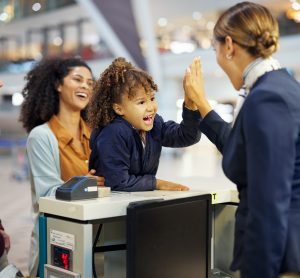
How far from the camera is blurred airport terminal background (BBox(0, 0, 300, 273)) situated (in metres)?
16.0

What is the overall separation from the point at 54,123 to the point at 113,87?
2.89 ft

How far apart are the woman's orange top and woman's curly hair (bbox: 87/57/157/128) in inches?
24.7

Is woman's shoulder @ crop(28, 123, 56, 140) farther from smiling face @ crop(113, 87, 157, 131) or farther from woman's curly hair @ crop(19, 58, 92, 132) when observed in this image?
smiling face @ crop(113, 87, 157, 131)

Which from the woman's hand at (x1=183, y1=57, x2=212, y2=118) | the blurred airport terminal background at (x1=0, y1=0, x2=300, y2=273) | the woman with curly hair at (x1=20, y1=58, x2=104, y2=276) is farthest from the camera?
the blurred airport terminal background at (x1=0, y1=0, x2=300, y2=273)

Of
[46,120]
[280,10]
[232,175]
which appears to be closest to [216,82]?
[280,10]

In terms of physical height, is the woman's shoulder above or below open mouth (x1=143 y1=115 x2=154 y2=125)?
below

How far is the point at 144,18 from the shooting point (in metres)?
16.1

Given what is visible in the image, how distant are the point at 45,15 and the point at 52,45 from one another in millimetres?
1522

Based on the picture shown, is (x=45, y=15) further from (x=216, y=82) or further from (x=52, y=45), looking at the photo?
(x=216, y=82)

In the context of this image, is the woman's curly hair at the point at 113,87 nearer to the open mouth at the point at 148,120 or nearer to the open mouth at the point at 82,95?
the open mouth at the point at 148,120

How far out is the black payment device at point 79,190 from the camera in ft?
5.55

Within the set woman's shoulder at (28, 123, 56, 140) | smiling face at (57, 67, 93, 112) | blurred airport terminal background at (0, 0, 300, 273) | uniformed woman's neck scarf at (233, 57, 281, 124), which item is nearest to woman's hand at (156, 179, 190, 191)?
uniformed woman's neck scarf at (233, 57, 281, 124)

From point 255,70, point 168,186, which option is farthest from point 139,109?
point 255,70

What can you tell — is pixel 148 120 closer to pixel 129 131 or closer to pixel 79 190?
pixel 129 131
